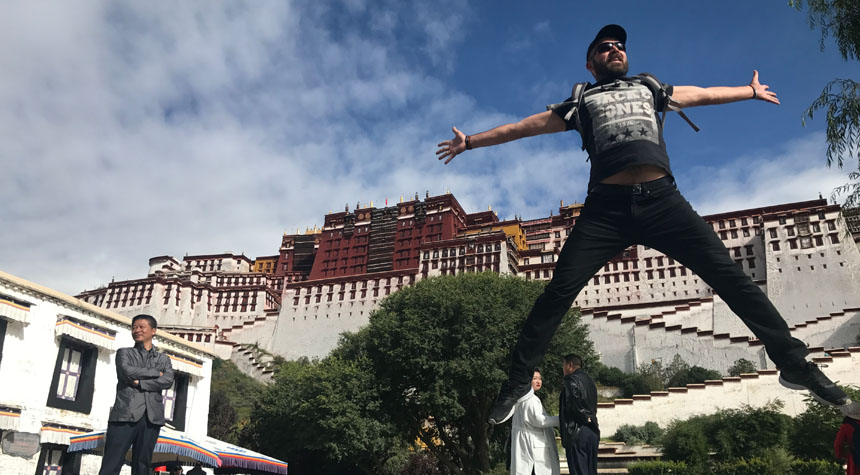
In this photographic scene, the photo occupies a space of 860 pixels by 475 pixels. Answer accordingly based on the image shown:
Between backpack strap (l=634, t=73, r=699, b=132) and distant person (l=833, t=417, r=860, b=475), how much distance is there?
293cm

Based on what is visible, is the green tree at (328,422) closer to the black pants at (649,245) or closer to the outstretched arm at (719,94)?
the black pants at (649,245)

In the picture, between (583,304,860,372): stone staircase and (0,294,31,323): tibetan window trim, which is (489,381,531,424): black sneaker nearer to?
(0,294,31,323): tibetan window trim

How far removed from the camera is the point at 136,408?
5453 mm

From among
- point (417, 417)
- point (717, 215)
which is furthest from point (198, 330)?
point (717, 215)

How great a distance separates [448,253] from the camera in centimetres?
8319

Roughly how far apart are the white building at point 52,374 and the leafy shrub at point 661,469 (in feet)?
42.8

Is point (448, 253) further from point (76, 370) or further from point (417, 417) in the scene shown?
point (76, 370)

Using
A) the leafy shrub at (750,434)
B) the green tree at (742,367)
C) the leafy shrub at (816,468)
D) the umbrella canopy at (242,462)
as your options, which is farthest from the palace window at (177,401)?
the green tree at (742,367)

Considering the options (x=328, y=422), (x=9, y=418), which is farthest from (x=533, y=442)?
(x=328, y=422)

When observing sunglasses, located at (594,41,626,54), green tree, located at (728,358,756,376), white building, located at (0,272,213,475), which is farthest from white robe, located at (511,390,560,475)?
green tree, located at (728,358,756,376)

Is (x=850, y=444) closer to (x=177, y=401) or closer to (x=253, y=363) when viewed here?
(x=177, y=401)

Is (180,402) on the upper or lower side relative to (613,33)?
lower

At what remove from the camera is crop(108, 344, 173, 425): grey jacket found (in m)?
5.43

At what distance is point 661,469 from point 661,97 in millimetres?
14833
